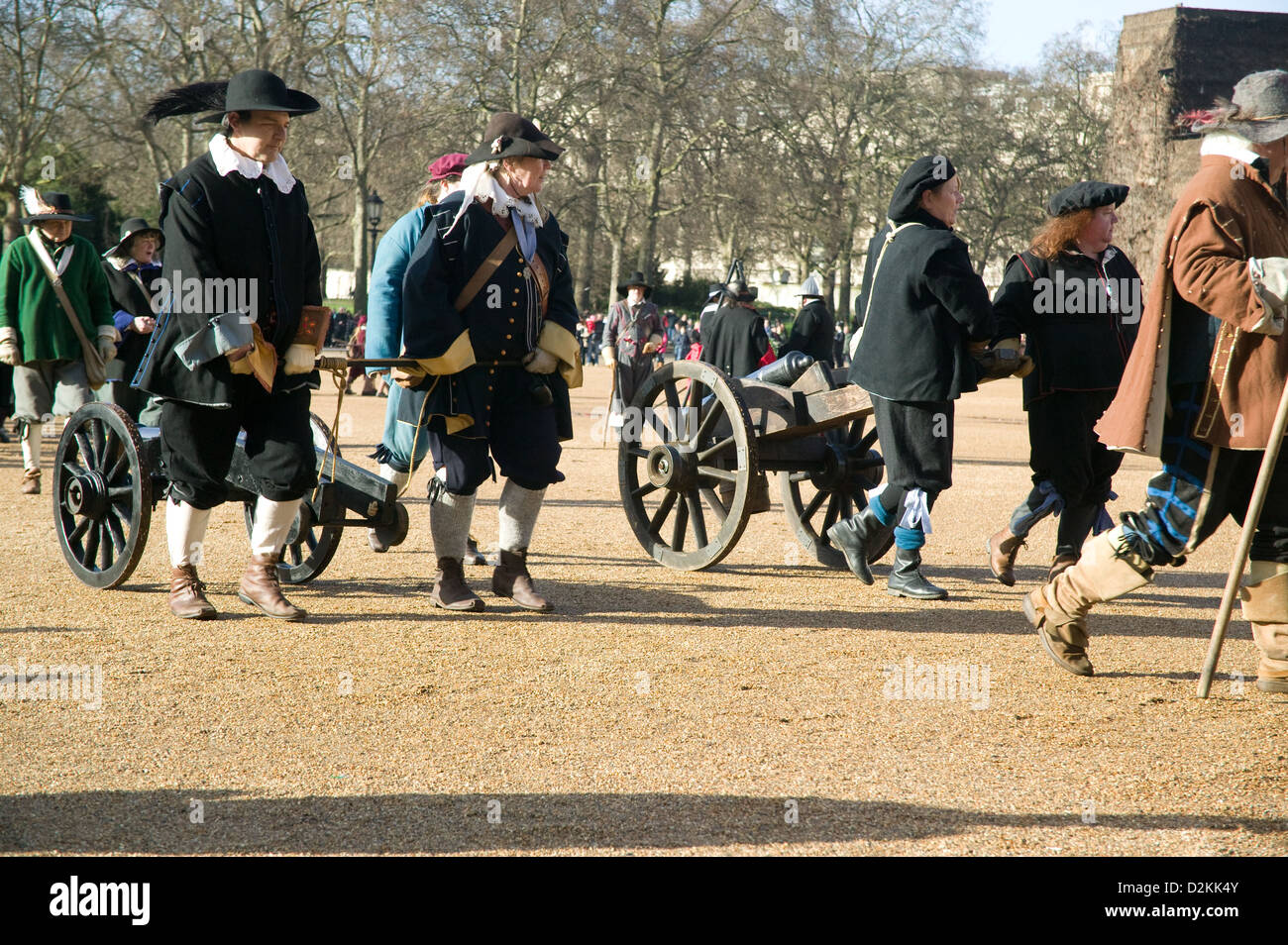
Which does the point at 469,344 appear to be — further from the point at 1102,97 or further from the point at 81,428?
the point at 1102,97

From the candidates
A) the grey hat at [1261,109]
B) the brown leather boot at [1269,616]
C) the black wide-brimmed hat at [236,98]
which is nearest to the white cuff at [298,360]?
the black wide-brimmed hat at [236,98]

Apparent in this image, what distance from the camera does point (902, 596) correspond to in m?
5.80

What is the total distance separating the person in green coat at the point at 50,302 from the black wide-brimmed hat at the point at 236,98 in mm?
3373

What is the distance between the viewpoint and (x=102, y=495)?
5.38 meters

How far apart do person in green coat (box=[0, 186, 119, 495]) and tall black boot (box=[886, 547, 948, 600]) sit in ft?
16.5

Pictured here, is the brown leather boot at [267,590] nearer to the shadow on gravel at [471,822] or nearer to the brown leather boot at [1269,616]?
the shadow on gravel at [471,822]

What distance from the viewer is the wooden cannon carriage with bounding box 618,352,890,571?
18.9 ft

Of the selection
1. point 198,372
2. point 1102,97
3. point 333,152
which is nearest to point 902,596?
point 198,372

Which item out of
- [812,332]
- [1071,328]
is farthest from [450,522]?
[812,332]

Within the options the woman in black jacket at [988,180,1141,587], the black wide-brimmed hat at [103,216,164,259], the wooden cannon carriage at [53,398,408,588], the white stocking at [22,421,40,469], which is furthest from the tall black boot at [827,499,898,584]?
the white stocking at [22,421,40,469]

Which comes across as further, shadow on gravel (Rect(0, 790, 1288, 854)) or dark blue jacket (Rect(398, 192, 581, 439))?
dark blue jacket (Rect(398, 192, 581, 439))

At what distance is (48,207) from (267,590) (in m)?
4.32

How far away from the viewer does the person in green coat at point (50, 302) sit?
8000 mm

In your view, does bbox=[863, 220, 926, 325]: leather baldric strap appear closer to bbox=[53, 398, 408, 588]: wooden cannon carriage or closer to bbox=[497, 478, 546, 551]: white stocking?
bbox=[497, 478, 546, 551]: white stocking
